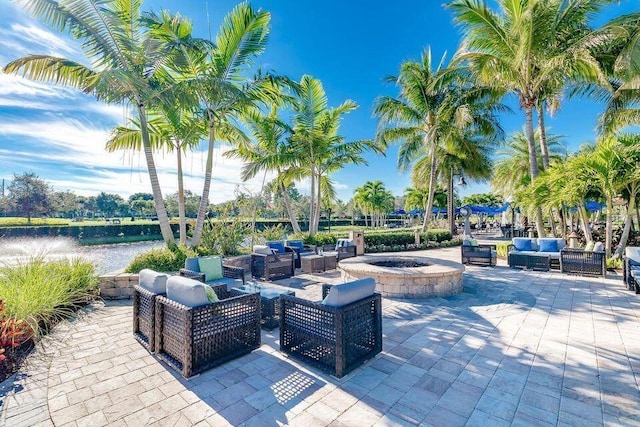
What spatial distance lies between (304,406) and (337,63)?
13.3 meters

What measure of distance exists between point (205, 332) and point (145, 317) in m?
1.30

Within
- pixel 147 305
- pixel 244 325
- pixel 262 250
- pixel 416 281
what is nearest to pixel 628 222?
pixel 416 281

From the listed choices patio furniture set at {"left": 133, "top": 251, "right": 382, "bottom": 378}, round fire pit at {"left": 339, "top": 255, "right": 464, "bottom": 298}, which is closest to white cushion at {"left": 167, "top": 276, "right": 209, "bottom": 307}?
patio furniture set at {"left": 133, "top": 251, "right": 382, "bottom": 378}

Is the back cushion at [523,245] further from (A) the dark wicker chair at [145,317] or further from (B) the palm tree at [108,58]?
(B) the palm tree at [108,58]

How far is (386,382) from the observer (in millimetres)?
2830

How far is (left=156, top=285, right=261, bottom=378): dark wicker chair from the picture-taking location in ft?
9.61

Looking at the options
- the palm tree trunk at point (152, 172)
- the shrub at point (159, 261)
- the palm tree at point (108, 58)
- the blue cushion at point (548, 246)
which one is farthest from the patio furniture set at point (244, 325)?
the blue cushion at point (548, 246)

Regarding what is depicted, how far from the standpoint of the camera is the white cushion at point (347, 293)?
3016mm

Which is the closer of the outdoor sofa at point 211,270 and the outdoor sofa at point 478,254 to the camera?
the outdoor sofa at point 211,270

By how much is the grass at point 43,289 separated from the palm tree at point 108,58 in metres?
2.57

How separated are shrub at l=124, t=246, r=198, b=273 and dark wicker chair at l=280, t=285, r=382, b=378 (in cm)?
448

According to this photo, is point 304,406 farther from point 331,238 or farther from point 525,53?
point 525,53

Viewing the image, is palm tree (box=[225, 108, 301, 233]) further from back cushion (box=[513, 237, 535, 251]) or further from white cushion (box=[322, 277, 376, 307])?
white cushion (box=[322, 277, 376, 307])

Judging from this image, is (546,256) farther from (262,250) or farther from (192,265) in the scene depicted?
(192,265)
